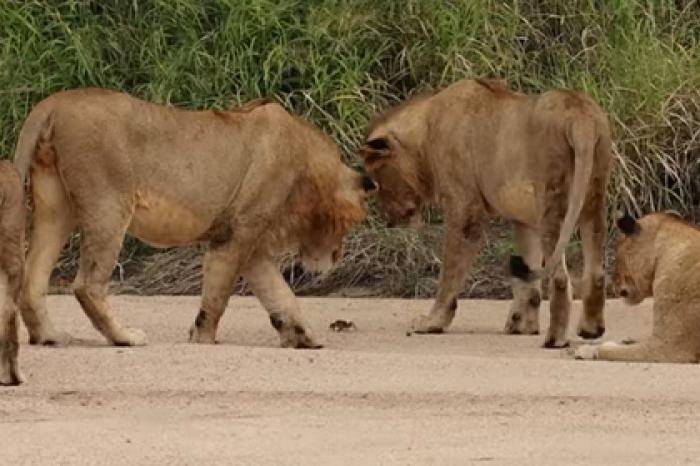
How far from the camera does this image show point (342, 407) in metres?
8.83

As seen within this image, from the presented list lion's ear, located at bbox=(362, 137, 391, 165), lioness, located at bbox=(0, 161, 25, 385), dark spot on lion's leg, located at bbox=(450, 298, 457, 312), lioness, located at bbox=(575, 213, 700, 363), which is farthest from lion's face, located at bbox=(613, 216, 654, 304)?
lioness, located at bbox=(0, 161, 25, 385)

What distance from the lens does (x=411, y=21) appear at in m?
15.4

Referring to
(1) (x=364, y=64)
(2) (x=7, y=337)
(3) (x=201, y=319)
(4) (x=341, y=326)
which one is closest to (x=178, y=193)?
(3) (x=201, y=319)

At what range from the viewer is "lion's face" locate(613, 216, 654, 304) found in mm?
10648

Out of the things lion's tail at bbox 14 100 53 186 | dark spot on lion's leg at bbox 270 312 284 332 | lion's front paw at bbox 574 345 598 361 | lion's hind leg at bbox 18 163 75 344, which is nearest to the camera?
lion's front paw at bbox 574 345 598 361

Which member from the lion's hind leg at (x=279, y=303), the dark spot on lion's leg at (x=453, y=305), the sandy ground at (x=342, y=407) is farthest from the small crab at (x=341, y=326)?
the lion's hind leg at (x=279, y=303)

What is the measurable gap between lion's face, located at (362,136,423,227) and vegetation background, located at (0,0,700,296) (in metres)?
1.23

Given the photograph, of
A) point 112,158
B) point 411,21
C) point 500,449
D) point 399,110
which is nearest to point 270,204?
point 112,158

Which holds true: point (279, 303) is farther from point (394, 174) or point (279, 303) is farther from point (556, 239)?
point (394, 174)

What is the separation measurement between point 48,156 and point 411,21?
519cm

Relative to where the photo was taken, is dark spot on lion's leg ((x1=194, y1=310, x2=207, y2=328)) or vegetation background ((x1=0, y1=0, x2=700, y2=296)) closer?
dark spot on lion's leg ((x1=194, y1=310, x2=207, y2=328))

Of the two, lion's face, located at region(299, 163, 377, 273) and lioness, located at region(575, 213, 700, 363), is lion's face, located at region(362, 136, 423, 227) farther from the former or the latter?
lioness, located at region(575, 213, 700, 363)

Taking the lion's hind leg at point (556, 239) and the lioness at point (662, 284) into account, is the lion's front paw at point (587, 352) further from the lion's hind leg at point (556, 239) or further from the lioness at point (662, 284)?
the lion's hind leg at point (556, 239)

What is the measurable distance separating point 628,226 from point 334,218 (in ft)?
5.52
